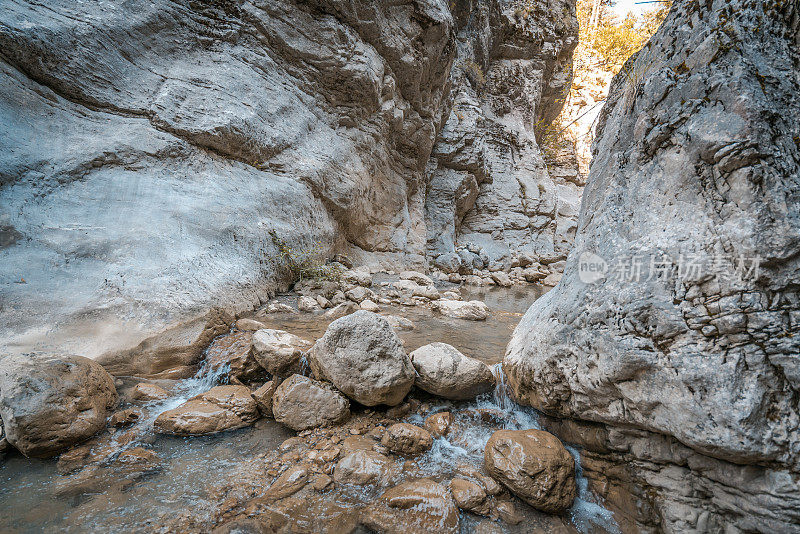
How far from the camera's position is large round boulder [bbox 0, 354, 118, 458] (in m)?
2.26

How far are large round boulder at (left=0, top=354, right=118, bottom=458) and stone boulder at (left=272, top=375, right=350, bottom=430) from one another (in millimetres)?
1477

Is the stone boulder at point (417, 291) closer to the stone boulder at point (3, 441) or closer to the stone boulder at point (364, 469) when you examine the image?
the stone boulder at point (364, 469)

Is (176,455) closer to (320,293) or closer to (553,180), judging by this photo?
(320,293)

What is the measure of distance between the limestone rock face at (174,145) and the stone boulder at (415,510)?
3.47 metres

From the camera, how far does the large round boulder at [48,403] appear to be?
7.42ft

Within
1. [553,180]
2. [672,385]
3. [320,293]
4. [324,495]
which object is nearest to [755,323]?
[672,385]

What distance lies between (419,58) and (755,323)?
422 inches

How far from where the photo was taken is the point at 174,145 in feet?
17.9

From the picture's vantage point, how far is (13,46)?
436 centimetres

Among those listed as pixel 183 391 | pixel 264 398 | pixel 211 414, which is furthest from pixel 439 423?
pixel 183 391

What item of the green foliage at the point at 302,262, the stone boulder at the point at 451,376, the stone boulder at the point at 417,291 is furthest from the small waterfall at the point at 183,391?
the stone boulder at the point at 417,291

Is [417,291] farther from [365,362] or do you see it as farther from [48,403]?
[48,403]

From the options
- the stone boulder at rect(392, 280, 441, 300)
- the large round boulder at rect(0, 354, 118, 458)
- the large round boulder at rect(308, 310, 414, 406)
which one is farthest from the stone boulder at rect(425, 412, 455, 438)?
the stone boulder at rect(392, 280, 441, 300)

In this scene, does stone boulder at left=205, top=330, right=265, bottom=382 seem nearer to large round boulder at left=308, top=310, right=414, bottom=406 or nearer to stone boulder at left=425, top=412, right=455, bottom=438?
large round boulder at left=308, top=310, right=414, bottom=406
